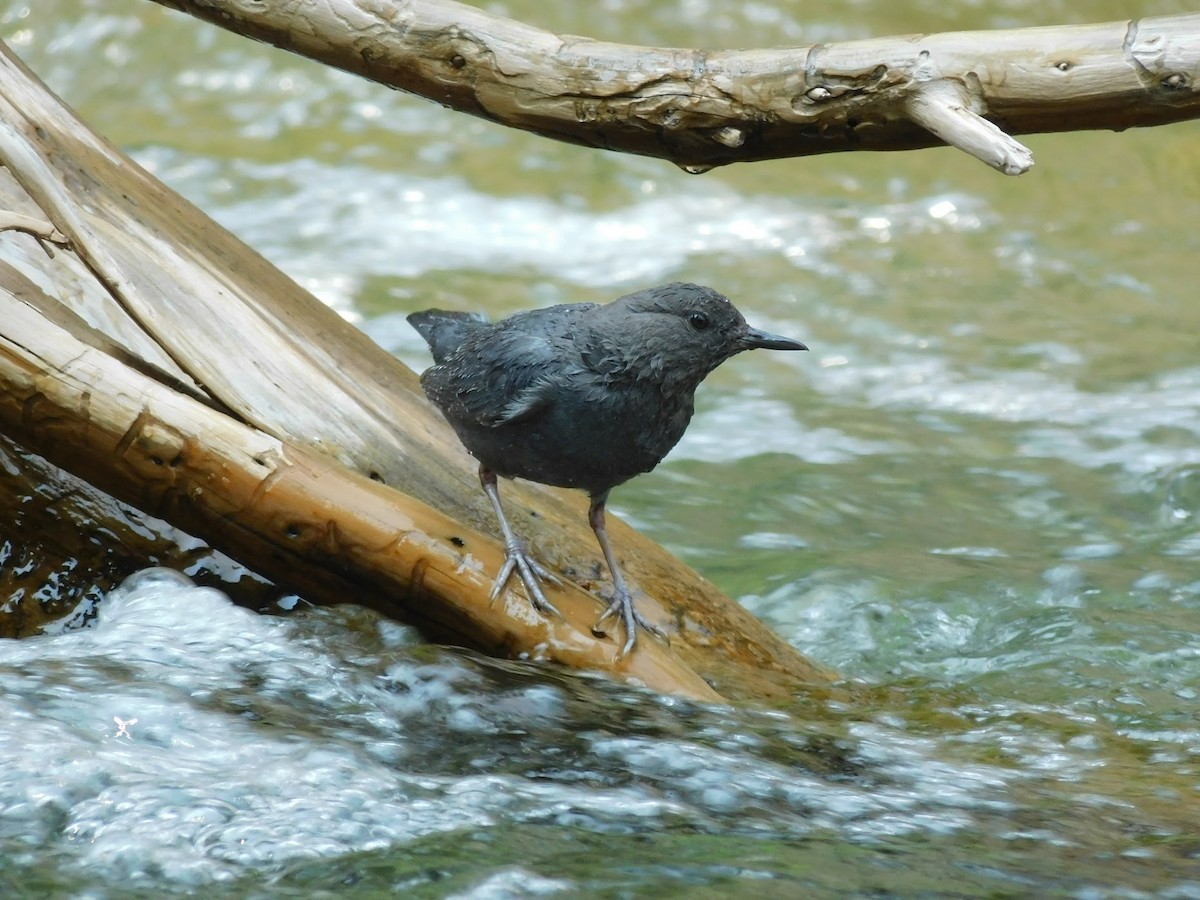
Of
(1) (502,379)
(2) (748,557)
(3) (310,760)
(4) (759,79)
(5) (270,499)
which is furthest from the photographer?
(2) (748,557)

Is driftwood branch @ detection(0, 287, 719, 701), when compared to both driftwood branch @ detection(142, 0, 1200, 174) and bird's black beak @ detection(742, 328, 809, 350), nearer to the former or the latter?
bird's black beak @ detection(742, 328, 809, 350)

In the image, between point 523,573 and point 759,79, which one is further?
point 523,573

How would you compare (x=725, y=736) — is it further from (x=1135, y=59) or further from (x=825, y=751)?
(x=1135, y=59)

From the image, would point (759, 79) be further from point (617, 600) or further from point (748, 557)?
point (748, 557)

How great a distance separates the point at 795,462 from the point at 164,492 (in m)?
3.92

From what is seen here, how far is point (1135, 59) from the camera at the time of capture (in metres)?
3.09

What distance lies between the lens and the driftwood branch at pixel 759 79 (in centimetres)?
312

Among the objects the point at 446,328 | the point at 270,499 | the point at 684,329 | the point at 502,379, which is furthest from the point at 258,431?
the point at 684,329

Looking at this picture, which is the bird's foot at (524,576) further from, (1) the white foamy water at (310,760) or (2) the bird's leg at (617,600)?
(1) the white foamy water at (310,760)

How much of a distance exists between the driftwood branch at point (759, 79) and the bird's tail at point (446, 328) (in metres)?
0.84

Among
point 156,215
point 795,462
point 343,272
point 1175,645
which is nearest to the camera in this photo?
point 156,215

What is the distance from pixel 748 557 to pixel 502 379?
217 centimetres

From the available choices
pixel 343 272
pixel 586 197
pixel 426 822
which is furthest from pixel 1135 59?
pixel 586 197

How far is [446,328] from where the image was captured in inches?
178
